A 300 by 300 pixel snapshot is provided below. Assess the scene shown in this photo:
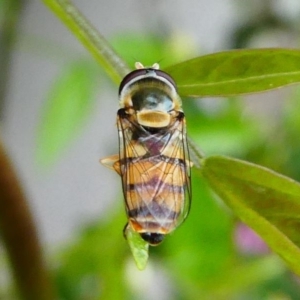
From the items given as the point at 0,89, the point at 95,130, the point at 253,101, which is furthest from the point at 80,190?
the point at 0,89

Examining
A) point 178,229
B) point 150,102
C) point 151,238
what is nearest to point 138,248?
point 151,238

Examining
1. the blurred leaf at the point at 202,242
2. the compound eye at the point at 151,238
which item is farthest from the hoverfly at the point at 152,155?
the blurred leaf at the point at 202,242

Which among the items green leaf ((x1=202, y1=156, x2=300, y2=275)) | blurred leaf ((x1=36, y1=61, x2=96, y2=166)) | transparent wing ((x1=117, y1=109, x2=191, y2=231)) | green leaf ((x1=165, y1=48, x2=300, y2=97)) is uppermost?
green leaf ((x1=165, y1=48, x2=300, y2=97))

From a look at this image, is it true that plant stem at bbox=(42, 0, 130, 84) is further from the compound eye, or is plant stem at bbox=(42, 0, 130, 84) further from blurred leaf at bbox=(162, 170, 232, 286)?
blurred leaf at bbox=(162, 170, 232, 286)

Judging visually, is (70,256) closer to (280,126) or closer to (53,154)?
(53,154)

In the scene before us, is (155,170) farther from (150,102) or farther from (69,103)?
(69,103)

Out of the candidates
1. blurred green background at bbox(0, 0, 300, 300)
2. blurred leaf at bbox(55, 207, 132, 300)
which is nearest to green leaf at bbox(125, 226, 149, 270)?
blurred green background at bbox(0, 0, 300, 300)
